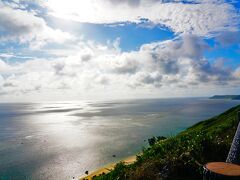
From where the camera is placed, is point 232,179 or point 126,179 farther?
point 126,179

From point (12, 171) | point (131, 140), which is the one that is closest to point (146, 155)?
point (12, 171)

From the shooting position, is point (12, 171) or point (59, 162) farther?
point (59, 162)

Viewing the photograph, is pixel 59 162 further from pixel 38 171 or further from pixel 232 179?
pixel 232 179

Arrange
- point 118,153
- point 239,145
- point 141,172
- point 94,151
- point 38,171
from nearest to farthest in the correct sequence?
point 239,145, point 141,172, point 38,171, point 118,153, point 94,151

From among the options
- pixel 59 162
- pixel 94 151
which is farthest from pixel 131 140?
pixel 59 162

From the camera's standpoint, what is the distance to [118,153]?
74.9 meters

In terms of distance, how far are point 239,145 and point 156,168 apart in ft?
17.8

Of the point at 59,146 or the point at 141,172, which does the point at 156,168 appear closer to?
the point at 141,172

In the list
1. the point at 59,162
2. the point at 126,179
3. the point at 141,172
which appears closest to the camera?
the point at 141,172

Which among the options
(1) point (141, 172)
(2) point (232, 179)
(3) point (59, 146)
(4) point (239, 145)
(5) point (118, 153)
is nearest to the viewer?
(2) point (232, 179)

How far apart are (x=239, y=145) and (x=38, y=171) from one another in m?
58.4

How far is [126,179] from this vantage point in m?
15.0

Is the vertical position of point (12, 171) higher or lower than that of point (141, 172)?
lower

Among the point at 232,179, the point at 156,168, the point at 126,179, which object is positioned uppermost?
the point at 232,179
